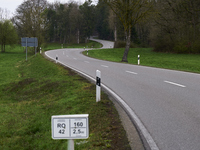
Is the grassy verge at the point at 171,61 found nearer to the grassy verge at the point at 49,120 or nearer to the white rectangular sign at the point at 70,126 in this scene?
the grassy verge at the point at 49,120

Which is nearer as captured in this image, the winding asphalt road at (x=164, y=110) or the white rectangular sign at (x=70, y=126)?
the white rectangular sign at (x=70, y=126)

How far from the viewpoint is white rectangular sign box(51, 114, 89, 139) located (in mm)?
3031

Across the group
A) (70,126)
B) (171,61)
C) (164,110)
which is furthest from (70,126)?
(171,61)

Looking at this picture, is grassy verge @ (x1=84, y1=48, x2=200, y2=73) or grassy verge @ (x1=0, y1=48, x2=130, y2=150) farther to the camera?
grassy verge @ (x1=84, y1=48, x2=200, y2=73)

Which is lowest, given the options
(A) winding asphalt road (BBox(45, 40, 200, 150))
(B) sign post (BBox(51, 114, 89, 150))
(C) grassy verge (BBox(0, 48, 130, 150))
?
(C) grassy verge (BBox(0, 48, 130, 150))

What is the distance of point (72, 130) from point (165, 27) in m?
39.8

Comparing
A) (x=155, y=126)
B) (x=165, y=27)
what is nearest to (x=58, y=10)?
(x=165, y=27)

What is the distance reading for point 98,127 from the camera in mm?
5512

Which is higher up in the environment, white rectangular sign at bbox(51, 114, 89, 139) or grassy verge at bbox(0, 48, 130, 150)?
white rectangular sign at bbox(51, 114, 89, 139)

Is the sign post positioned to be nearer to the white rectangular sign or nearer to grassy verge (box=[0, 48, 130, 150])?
the white rectangular sign

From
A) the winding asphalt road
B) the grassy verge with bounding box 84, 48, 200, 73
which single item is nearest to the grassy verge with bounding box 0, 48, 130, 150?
the winding asphalt road

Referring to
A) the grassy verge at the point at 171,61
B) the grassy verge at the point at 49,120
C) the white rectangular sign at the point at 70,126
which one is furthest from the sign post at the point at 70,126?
the grassy verge at the point at 171,61

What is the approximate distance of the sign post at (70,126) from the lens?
119 inches

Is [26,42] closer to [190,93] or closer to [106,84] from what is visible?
[106,84]
